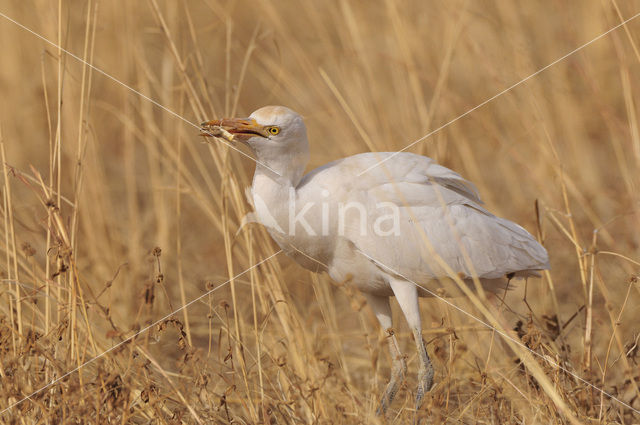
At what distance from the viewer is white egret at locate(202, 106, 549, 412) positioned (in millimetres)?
3311

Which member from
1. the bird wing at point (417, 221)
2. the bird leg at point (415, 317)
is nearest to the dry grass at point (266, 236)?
the bird leg at point (415, 317)

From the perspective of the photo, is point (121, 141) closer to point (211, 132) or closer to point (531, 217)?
point (531, 217)

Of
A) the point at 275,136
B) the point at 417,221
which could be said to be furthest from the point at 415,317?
the point at 275,136

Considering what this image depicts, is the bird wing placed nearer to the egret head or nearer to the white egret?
the white egret

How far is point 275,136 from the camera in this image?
3.25 meters

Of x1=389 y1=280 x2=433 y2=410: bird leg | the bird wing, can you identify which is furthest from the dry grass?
the bird wing

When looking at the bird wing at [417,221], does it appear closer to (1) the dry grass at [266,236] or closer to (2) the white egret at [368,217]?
(2) the white egret at [368,217]

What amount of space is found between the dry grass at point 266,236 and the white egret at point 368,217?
22cm

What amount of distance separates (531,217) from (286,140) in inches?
102

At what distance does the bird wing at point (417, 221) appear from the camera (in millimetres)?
3344

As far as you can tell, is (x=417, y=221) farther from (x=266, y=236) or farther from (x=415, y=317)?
(x=266, y=236)

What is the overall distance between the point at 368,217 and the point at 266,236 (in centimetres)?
79

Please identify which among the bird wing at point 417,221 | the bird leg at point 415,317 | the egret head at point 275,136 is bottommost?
the bird leg at point 415,317

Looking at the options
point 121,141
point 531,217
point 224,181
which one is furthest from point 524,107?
point 121,141
